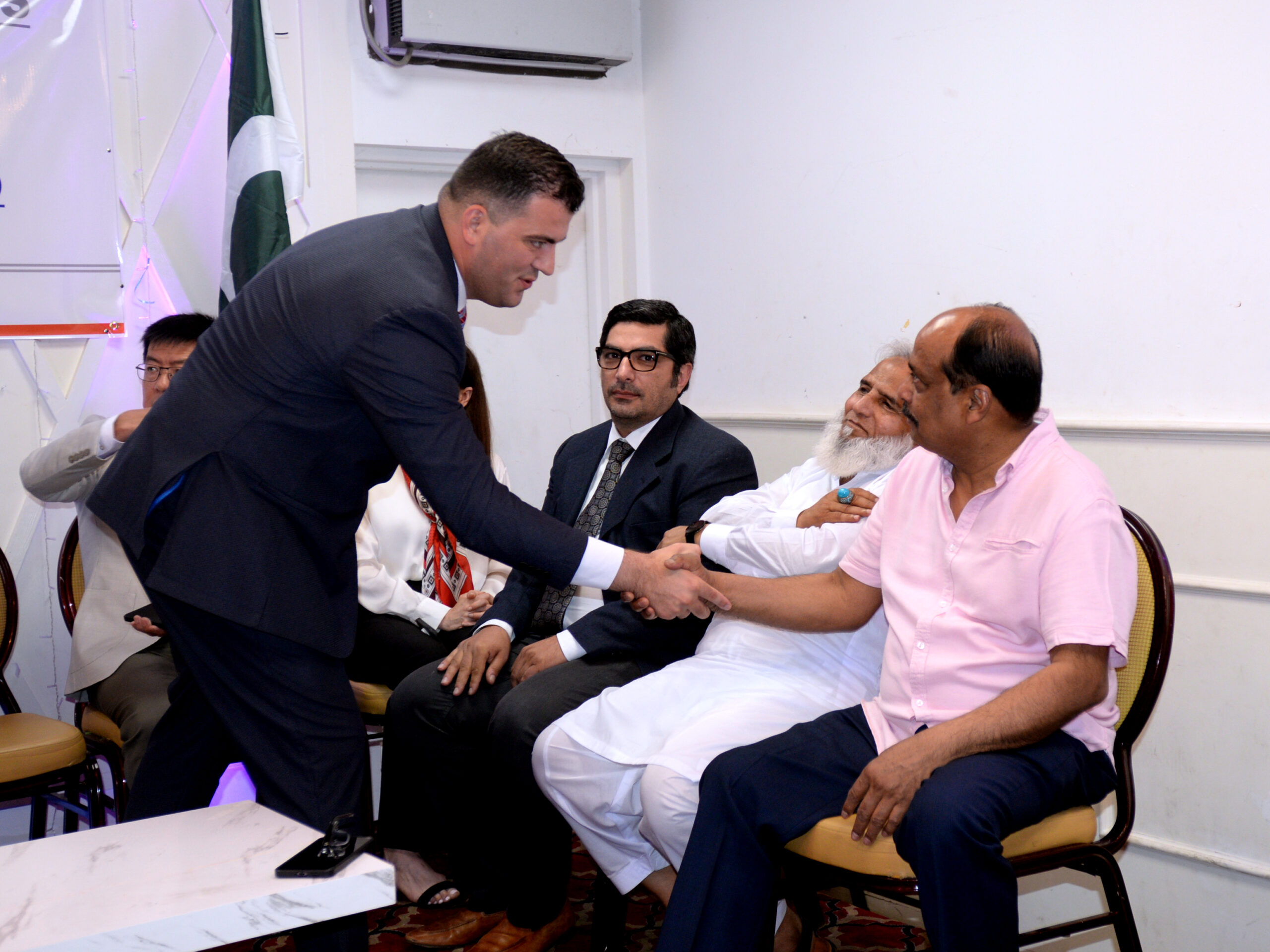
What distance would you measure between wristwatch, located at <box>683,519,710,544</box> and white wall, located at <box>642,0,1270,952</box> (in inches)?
38.7

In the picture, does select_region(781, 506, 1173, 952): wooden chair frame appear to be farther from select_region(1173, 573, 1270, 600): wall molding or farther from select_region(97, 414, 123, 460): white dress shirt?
select_region(97, 414, 123, 460): white dress shirt

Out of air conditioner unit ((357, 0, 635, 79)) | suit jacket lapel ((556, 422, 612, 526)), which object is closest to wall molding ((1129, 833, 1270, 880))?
suit jacket lapel ((556, 422, 612, 526))

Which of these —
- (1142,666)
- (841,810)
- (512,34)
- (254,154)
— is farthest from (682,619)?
(512,34)

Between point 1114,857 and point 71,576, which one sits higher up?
point 71,576

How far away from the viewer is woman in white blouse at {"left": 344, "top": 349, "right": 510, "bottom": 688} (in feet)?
10.4

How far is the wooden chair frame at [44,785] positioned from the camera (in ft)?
8.81

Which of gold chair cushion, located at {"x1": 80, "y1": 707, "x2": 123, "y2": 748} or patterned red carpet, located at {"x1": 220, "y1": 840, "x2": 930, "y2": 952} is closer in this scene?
patterned red carpet, located at {"x1": 220, "y1": 840, "x2": 930, "y2": 952}

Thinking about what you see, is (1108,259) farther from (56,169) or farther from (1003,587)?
(56,169)

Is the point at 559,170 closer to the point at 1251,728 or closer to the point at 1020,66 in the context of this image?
the point at 1020,66

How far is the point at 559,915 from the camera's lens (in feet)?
8.88

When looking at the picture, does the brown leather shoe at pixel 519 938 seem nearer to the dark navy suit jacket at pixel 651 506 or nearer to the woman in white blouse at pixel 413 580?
the dark navy suit jacket at pixel 651 506

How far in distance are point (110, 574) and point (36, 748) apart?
55 centimetres

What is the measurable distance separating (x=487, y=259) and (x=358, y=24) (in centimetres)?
223

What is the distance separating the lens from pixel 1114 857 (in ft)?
6.77
